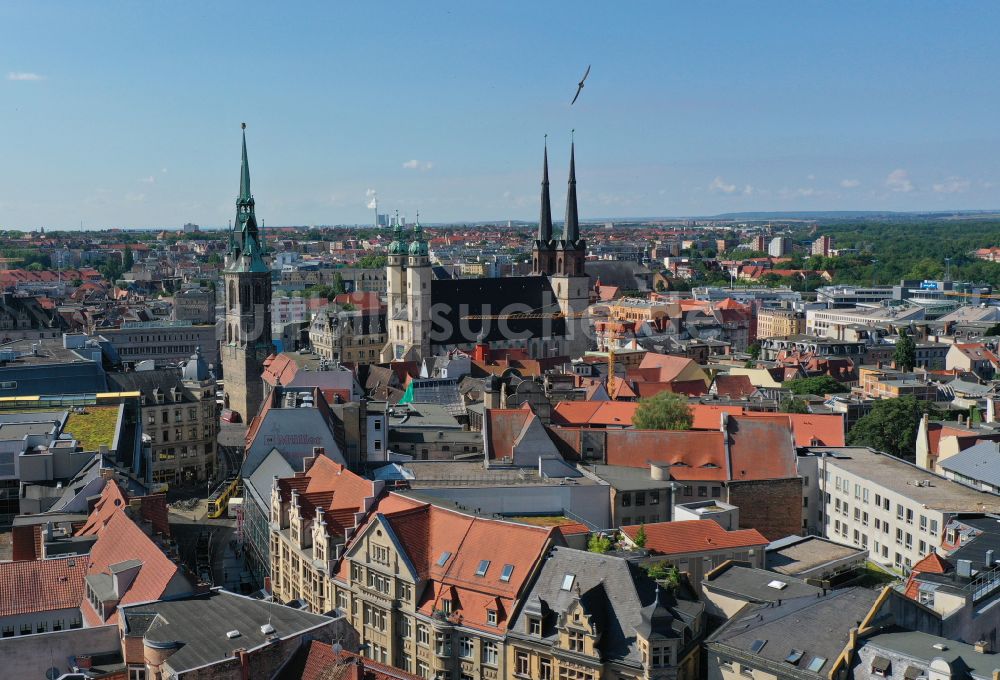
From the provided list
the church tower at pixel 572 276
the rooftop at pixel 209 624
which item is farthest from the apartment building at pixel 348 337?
the rooftop at pixel 209 624

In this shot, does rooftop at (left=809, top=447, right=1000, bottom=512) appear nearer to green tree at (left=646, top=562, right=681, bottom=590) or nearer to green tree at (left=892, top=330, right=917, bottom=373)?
green tree at (left=646, top=562, right=681, bottom=590)

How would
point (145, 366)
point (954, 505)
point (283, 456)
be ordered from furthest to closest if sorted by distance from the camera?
point (145, 366) → point (283, 456) → point (954, 505)

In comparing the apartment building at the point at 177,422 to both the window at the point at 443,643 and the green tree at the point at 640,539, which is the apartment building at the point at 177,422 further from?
the green tree at the point at 640,539

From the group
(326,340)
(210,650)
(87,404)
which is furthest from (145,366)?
(210,650)

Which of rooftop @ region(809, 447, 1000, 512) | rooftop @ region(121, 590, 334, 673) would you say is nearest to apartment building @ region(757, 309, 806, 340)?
rooftop @ region(809, 447, 1000, 512)

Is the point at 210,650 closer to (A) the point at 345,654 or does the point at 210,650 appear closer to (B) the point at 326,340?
(A) the point at 345,654

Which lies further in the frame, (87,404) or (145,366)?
(145,366)
